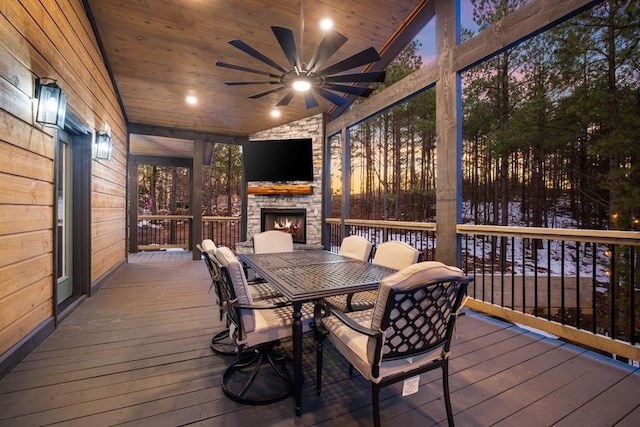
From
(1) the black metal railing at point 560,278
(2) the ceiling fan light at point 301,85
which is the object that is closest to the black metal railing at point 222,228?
(1) the black metal railing at point 560,278

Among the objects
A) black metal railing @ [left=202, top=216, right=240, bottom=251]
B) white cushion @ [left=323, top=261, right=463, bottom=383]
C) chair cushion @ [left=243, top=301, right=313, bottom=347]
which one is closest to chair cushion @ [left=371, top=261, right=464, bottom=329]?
white cushion @ [left=323, top=261, right=463, bottom=383]

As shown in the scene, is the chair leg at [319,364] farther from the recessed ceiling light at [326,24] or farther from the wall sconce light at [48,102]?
the recessed ceiling light at [326,24]

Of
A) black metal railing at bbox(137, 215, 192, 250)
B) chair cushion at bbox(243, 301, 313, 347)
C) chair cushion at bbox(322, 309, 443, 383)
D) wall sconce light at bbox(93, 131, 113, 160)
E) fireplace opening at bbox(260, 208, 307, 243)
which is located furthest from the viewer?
black metal railing at bbox(137, 215, 192, 250)

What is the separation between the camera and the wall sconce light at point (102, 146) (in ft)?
13.0

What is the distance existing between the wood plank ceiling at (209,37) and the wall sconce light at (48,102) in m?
1.70

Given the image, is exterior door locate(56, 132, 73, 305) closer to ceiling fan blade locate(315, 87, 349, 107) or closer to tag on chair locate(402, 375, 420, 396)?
ceiling fan blade locate(315, 87, 349, 107)

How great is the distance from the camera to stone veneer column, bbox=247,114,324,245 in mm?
6270

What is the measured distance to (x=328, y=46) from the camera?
95.3 inches

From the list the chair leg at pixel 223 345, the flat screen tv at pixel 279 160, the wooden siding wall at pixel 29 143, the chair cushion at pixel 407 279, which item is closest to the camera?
the chair cushion at pixel 407 279

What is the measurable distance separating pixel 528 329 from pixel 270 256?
2580 millimetres

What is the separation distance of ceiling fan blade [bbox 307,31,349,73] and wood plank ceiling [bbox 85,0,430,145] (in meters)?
0.76

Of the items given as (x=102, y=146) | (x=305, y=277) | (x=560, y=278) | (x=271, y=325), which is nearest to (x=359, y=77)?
(x=305, y=277)

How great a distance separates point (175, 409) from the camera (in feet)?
5.47

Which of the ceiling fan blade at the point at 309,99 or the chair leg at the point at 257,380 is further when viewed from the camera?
the ceiling fan blade at the point at 309,99
